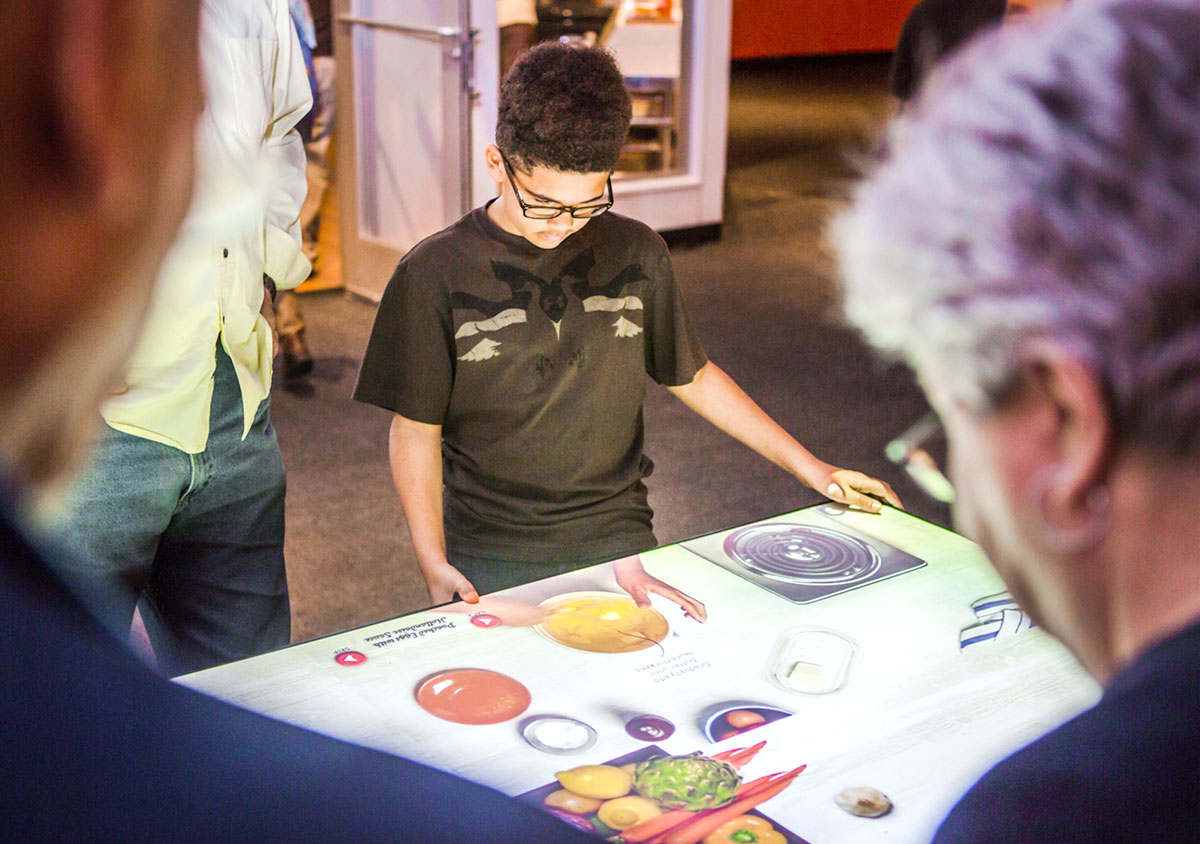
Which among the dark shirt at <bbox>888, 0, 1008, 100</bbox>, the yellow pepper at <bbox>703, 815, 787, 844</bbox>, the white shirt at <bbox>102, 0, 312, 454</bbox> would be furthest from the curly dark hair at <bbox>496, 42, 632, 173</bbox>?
the dark shirt at <bbox>888, 0, 1008, 100</bbox>

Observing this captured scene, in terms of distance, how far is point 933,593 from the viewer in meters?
1.36

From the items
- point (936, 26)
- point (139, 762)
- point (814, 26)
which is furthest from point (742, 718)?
point (814, 26)

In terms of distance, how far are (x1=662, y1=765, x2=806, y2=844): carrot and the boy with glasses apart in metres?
0.65

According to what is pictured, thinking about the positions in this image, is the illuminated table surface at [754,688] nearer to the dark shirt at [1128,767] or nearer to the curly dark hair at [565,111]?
the dark shirt at [1128,767]

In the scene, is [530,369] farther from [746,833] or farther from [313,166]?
[313,166]

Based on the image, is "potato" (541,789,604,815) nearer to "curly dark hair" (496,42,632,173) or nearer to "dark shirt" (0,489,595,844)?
"dark shirt" (0,489,595,844)

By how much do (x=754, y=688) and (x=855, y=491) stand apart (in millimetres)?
526

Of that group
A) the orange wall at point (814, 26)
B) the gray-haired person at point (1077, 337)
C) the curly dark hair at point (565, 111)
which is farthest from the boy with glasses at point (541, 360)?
the orange wall at point (814, 26)

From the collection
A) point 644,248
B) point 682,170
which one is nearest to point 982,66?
point 644,248

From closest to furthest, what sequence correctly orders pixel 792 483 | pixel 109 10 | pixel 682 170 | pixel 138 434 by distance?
pixel 109 10 < pixel 138 434 < pixel 792 483 < pixel 682 170

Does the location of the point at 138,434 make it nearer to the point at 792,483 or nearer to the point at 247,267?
the point at 247,267

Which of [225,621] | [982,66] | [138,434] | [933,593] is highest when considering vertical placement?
[982,66]

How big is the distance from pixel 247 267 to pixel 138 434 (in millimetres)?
245

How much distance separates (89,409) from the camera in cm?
34
